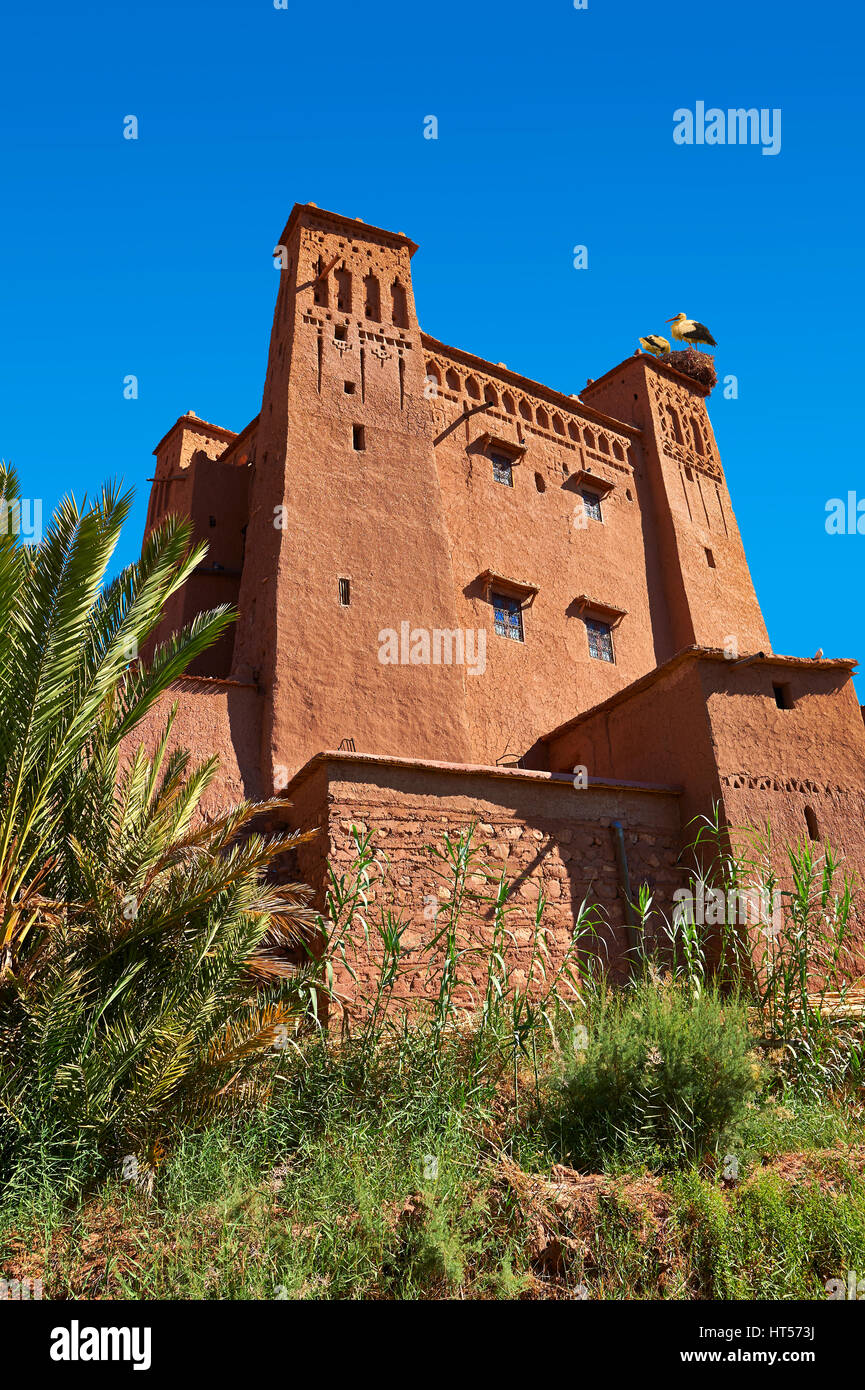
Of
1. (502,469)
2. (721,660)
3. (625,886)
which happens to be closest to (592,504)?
(502,469)

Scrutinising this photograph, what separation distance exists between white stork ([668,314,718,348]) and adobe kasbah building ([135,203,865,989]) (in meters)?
2.40

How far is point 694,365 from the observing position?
22.5 m

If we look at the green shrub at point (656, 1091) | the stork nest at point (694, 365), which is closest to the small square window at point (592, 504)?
the stork nest at point (694, 365)

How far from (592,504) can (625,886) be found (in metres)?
9.61

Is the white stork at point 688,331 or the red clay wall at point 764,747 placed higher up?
the white stork at point 688,331

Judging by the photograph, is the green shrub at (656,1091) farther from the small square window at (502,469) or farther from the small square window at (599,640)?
the small square window at (502,469)

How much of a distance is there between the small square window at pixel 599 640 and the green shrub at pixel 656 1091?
10202mm

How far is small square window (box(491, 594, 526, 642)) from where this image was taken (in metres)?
15.8

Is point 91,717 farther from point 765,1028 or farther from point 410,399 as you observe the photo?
point 410,399

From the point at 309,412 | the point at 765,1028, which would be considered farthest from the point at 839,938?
the point at 309,412

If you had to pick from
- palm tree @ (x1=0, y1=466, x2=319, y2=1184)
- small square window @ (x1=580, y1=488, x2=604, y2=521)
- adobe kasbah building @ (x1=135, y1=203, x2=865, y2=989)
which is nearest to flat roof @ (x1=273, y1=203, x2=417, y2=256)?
adobe kasbah building @ (x1=135, y1=203, x2=865, y2=989)

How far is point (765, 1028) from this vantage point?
8.22 meters

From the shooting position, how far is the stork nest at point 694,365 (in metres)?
22.5
